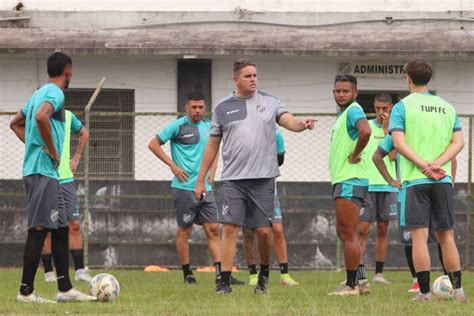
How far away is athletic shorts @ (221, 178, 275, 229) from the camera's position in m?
12.0

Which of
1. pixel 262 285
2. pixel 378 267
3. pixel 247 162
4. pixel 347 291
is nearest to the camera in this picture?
pixel 347 291

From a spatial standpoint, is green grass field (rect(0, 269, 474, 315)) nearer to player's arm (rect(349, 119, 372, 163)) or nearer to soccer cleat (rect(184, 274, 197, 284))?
soccer cleat (rect(184, 274, 197, 284))

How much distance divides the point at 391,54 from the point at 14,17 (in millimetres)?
6365

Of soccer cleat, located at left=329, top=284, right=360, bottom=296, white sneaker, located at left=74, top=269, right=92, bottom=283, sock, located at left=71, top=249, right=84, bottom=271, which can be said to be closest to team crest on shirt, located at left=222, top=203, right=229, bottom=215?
soccer cleat, located at left=329, top=284, right=360, bottom=296

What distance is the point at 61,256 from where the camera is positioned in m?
11.0

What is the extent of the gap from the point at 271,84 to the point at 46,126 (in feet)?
34.8

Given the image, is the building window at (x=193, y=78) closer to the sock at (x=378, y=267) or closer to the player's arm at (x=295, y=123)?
the sock at (x=378, y=267)

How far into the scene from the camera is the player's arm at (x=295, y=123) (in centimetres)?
1093

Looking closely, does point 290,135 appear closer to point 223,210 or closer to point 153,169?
point 153,169

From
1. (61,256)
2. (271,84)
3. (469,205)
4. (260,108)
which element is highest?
(271,84)

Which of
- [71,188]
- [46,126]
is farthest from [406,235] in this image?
[46,126]

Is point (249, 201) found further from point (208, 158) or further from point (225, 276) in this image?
point (225, 276)

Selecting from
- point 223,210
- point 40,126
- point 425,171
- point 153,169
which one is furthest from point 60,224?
point 153,169
